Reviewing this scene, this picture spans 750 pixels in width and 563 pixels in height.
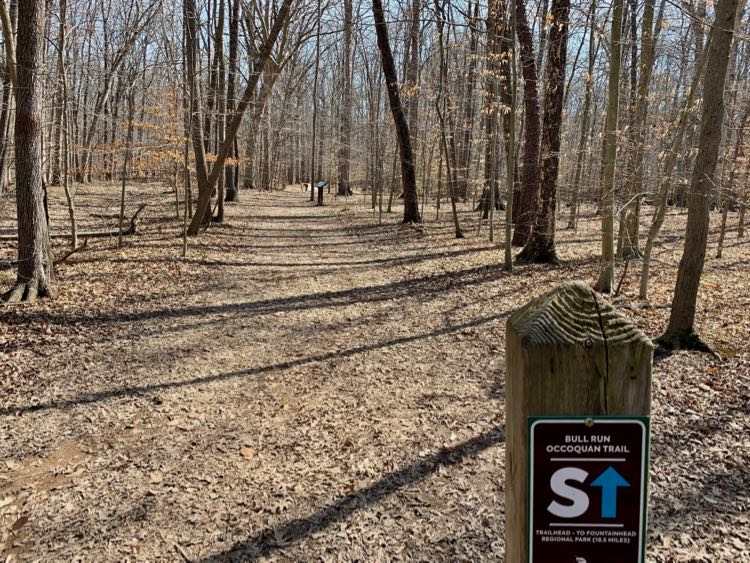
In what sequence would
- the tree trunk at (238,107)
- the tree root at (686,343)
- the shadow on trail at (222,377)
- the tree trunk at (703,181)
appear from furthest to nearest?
the tree trunk at (238,107), the tree root at (686,343), the tree trunk at (703,181), the shadow on trail at (222,377)

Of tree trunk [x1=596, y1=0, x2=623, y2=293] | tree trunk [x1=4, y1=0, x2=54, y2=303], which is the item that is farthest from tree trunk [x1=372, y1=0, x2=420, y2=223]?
tree trunk [x1=4, y1=0, x2=54, y2=303]

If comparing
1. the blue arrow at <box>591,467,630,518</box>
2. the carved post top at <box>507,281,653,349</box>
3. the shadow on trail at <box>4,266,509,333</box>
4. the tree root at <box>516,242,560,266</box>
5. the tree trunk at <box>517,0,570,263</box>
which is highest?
the tree trunk at <box>517,0,570,263</box>

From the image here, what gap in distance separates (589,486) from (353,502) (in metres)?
2.43

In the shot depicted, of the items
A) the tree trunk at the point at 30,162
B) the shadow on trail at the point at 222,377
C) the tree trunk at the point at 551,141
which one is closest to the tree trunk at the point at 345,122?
the tree trunk at the point at 551,141

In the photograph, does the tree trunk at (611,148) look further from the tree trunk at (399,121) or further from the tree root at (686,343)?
the tree trunk at (399,121)

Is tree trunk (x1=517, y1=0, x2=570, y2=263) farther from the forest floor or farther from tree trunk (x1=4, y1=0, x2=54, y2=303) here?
tree trunk (x1=4, y1=0, x2=54, y2=303)

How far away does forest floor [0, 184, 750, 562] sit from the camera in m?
2.93

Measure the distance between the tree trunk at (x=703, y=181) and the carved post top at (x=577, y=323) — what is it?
4745 mm

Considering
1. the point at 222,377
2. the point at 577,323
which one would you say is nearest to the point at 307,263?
the point at 222,377

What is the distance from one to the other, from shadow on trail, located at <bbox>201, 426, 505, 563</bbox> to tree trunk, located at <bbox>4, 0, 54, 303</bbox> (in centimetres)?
567

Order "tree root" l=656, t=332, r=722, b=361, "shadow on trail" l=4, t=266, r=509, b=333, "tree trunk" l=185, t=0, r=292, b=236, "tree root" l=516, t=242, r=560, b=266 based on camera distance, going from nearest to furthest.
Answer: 1. "tree root" l=656, t=332, r=722, b=361
2. "shadow on trail" l=4, t=266, r=509, b=333
3. "tree root" l=516, t=242, r=560, b=266
4. "tree trunk" l=185, t=0, r=292, b=236

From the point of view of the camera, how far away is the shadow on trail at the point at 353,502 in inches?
111

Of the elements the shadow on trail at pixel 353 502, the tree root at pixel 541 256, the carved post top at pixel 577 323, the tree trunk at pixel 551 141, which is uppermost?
the tree trunk at pixel 551 141

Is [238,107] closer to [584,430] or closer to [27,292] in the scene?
[27,292]
